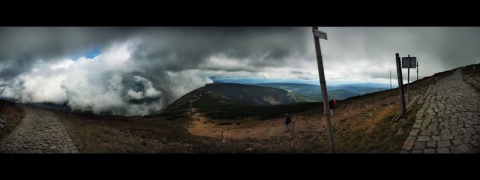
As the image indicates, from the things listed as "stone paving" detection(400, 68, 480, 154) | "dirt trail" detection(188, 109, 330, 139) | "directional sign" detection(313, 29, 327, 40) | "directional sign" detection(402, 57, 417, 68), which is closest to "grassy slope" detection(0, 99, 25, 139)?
"directional sign" detection(313, 29, 327, 40)

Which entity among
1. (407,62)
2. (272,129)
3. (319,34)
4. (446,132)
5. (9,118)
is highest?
(319,34)

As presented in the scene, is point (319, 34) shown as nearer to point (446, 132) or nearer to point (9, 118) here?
point (446, 132)

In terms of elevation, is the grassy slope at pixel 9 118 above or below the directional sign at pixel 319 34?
below

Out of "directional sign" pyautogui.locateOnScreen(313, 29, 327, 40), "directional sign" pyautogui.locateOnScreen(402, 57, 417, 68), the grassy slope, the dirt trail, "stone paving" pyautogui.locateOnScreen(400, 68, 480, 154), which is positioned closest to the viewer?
"stone paving" pyautogui.locateOnScreen(400, 68, 480, 154)

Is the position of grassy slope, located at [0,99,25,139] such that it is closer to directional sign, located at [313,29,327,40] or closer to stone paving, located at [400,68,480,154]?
directional sign, located at [313,29,327,40]

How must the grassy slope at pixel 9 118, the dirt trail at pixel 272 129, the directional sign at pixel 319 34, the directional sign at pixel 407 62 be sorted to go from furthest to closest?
the dirt trail at pixel 272 129
the grassy slope at pixel 9 118
the directional sign at pixel 407 62
the directional sign at pixel 319 34

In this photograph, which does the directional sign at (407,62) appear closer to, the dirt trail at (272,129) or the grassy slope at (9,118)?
the dirt trail at (272,129)

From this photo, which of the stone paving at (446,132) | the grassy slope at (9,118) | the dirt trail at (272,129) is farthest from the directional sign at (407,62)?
the grassy slope at (9,118)

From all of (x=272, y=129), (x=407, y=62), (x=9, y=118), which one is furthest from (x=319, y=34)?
(x=9, y=118)

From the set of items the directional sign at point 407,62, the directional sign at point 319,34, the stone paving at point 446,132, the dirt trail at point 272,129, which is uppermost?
the directional sign at point 319,34
